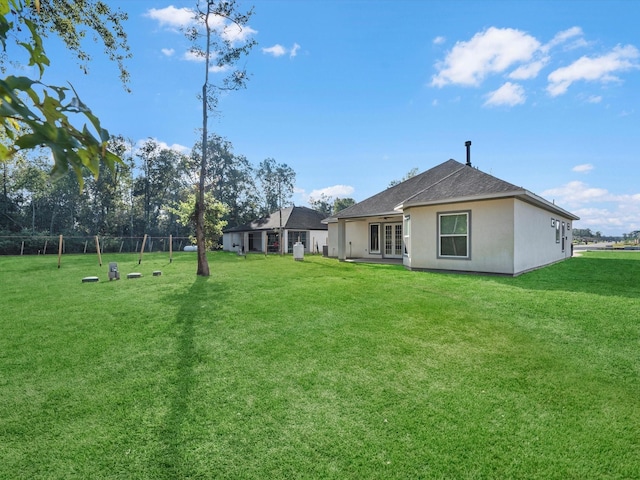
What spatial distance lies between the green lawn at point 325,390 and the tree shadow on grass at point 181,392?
2 cm

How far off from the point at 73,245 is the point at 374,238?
104 ft

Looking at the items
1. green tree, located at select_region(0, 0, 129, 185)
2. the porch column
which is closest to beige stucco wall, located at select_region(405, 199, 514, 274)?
the porch column

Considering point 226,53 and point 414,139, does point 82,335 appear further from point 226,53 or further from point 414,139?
point 414,139

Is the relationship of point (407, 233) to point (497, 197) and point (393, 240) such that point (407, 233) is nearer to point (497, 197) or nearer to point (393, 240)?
point (497, 197)

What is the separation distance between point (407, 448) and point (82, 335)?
5299 mm

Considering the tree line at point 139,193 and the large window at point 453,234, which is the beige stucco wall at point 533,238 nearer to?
the large window at point 453,234

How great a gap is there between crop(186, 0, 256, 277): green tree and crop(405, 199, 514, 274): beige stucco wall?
27.7 ft

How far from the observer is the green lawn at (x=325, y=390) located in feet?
8.12

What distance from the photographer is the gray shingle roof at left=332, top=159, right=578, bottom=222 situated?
34.2 ft

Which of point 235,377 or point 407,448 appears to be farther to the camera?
point 235,377

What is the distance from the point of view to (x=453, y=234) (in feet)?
37.3

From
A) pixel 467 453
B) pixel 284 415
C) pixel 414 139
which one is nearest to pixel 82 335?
pixel 284 415

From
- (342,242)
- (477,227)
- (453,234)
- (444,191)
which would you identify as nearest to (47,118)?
(477,227)

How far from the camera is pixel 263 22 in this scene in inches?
470
